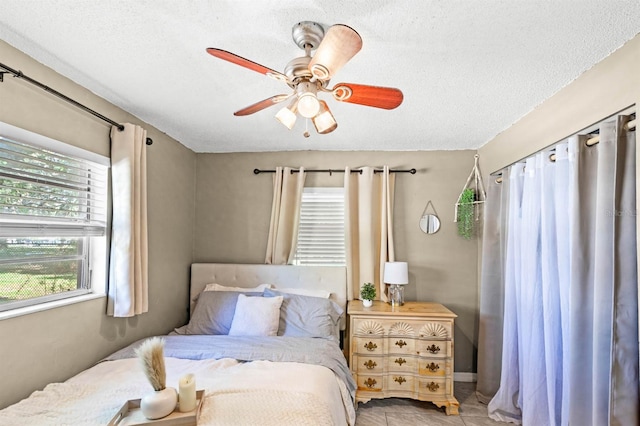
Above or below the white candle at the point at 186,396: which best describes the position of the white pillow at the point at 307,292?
above

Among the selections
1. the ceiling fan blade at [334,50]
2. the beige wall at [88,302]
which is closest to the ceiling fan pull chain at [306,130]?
the ceiling fan blade at [334,50]

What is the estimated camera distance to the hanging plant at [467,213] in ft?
11.1

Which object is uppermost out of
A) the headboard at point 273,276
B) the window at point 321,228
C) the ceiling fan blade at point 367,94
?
the ceiling fan blade at point 367,94

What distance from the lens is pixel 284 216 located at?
3598 millimetres

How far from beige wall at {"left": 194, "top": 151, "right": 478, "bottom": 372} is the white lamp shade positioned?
1.32ft

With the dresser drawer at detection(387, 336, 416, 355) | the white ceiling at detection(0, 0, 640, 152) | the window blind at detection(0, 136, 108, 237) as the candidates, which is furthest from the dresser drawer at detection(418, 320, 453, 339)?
the window blind at detection(0, 136, 108, 237)

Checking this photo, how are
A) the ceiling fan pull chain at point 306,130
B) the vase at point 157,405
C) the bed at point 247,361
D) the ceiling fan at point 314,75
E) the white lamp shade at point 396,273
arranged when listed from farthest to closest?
the white lamp shade at point 396,273, the ceiling fan pull chain at point 306,130, the bed at point 247,361, the vase at point 157,405, the ceiling fan at point 314,75

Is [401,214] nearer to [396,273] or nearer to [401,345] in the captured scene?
[396,273]

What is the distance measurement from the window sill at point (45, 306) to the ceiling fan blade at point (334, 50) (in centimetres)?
190

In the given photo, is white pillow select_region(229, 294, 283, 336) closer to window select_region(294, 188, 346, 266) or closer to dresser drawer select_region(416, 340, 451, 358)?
window select_region(294, 188, 346, 266)

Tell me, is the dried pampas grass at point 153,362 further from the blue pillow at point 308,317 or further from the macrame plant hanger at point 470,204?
the macrame plant hanger at point 470,204

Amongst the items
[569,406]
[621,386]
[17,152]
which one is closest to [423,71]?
[621,386]

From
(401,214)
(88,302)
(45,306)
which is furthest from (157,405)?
(401,214)

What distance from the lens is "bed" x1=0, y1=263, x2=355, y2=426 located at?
5.30 feet
